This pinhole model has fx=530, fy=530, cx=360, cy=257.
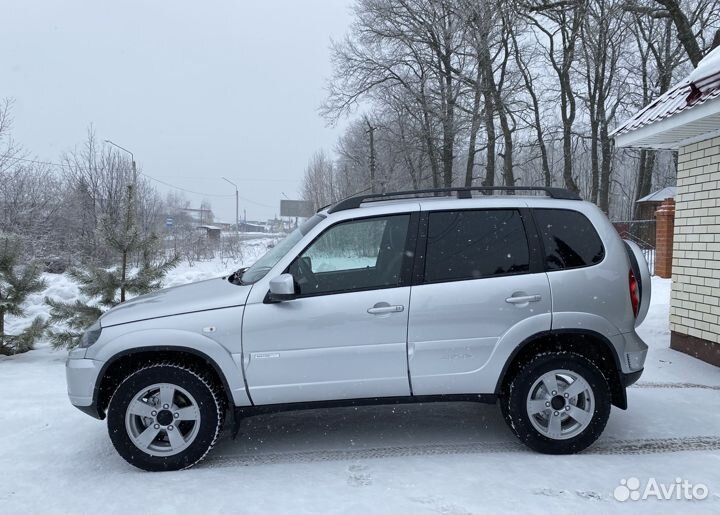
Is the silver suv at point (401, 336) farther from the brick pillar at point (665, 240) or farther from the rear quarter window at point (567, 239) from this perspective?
the brick pillar at point (665, 240)

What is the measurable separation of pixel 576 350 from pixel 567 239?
2.76ft

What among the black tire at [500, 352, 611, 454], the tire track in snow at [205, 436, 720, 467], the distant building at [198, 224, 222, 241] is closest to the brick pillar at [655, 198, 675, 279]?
the tire track in snow at [205, 436, 720, 467]

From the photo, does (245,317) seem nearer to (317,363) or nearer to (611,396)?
(317,363)

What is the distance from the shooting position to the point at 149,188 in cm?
3381

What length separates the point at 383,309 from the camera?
12.1ft

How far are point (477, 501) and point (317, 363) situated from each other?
1337 mm

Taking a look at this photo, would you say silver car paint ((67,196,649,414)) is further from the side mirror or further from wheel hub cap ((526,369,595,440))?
wheel hub cap ((526,369,595,440))

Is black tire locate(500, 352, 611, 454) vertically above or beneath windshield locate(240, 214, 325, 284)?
beneath

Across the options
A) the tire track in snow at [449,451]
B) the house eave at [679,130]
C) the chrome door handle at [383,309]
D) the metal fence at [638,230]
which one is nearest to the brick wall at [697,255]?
the house eave at [679,130]

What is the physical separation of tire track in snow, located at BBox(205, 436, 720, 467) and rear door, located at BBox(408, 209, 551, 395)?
50 cm

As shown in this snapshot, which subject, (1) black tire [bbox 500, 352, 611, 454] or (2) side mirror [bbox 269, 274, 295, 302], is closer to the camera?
(2) side mirror [bbox 269, 274, 295, 302]

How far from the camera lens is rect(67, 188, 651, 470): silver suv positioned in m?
3.66

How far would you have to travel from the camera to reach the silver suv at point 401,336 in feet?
12.0

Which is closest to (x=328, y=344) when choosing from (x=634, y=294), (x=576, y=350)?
(x=576, y=350)
